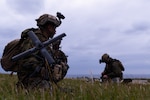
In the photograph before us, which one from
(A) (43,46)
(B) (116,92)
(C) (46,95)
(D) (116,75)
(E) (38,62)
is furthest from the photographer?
(D) (116,75)

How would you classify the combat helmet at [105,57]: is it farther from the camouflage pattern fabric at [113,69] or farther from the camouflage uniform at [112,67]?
the camouflage pattern fabric at [113,69]

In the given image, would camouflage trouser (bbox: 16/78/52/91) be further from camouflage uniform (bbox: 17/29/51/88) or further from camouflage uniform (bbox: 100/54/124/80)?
camouflage uniform (bbox: 100/54/124/80)

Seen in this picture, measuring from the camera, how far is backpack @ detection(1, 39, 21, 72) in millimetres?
6418

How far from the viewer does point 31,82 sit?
644cm

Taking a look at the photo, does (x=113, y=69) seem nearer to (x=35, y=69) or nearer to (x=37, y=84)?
(x=37, y=84)

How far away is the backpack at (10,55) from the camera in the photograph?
253 inches

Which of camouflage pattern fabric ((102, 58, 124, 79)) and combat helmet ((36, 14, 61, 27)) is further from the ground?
camouflage pattern fabric ((102, 58, 124, 79))

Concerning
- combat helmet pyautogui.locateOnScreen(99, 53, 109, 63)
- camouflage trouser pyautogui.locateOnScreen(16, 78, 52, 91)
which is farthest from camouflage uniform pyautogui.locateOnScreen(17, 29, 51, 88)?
combat helmet pyautogui.locateOnScreen(99, 53, 109, 63)

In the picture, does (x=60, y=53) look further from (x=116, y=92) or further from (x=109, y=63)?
(x=109, y=63)

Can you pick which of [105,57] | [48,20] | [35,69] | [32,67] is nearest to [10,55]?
[32,67]

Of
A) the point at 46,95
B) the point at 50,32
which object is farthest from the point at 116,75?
the point at 46,95

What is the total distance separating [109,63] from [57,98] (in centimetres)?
1160

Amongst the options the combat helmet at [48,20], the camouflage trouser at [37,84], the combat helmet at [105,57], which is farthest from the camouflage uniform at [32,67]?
the combat helmet at [105,57]

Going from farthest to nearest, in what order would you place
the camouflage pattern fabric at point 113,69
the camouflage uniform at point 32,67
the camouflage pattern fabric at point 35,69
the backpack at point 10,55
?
the camouflage pattern fabric at point 113,69, the backpack at point 10,55, the camouflage uniform at point 32,67, the camouflage pattern fabric at point 35,69
